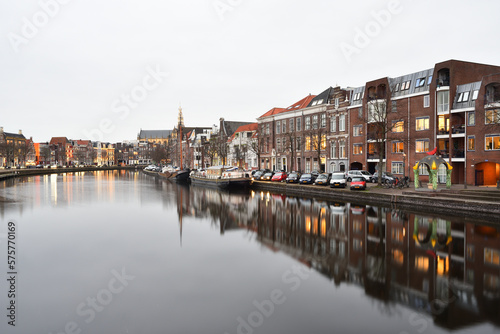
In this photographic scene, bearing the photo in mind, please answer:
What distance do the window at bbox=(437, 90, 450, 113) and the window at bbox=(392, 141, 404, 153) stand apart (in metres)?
6.65

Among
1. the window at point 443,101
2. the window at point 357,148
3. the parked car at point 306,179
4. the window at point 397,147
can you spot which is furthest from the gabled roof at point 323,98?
the window at point 443,101

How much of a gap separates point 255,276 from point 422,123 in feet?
120

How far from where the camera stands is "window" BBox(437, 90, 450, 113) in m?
39.2

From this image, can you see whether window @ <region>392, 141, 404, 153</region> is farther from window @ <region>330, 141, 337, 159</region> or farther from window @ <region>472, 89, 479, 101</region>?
window @ <region>330, 141, 337, 159</region>

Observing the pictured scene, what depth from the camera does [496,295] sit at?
35.0 ft

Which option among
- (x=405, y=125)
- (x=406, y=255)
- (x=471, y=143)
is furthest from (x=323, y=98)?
(x=406, y=255)

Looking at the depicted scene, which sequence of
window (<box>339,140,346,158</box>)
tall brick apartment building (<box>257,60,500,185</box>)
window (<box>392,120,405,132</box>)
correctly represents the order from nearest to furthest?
tall brick apartment building (<box>257,60,500,185</box>) < window (<box>392,120,405,132</box>) < window (<box>339,140,346,158</box>)

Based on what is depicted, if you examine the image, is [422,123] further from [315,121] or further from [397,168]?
[315,121]

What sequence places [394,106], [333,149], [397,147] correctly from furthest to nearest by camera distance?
[333,149] → [394,106] → [397,147]

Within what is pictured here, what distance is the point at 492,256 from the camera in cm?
1493

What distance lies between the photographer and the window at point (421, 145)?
137 ft

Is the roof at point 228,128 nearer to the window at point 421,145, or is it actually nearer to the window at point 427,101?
the window at point 421,145

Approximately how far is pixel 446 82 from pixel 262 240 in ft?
106

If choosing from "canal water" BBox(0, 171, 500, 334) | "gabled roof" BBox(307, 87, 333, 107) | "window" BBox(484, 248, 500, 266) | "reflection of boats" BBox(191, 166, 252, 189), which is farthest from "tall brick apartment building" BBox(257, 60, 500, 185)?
"window" BBox(484, 248, 500, 266)
